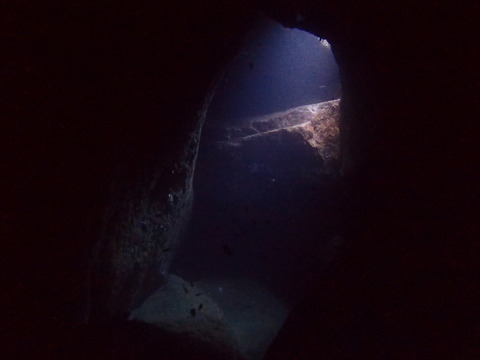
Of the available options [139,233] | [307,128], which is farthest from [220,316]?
[307,128]

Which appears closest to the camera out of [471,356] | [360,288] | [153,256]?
[471,356]

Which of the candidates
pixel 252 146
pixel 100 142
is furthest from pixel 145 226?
pixel 252 146

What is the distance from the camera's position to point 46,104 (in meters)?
3.27

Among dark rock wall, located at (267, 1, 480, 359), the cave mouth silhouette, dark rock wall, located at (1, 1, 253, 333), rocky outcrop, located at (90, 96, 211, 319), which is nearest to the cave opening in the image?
the cave mouth silhouette

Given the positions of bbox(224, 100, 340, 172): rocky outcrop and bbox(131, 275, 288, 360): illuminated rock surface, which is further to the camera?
bbox(224, 100, 340, 172): rocky outcrop

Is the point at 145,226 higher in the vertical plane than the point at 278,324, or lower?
higher

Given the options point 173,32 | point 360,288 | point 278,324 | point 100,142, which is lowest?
point 278,324

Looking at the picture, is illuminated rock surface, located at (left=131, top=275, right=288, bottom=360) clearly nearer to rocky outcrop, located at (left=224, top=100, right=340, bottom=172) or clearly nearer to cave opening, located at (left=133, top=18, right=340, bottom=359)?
cave opening, located at (left=133, top=18, right=340, bottom=359)

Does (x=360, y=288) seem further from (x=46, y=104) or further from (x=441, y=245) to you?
(x=46, y=104)

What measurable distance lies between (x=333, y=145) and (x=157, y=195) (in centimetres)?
528

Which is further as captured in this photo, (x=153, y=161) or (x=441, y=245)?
(x=153, y=161)

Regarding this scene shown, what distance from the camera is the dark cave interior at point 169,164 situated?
10.8 ft

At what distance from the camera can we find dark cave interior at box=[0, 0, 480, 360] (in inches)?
130

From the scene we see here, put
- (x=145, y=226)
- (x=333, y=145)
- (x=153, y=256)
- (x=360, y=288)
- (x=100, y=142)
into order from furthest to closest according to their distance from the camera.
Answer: (x=333, y=145) → (x=153, y=256) → (x=145, y=226) → (x=360, y=288) → (x=100, y=142)
